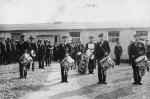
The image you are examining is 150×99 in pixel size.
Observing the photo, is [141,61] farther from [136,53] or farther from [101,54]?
→ [101,54]

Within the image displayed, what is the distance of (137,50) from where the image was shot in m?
10.6

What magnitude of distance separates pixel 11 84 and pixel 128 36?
15.4 m

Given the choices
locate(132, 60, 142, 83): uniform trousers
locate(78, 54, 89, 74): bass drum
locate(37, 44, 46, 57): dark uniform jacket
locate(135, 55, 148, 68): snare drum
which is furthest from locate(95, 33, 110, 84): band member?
locate(37, 44, 46, 57): dark uniform jacket

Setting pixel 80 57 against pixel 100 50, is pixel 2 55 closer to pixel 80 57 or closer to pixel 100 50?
pixel 80 57

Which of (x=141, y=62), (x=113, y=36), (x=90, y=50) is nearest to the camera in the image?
(x=141, y=62)

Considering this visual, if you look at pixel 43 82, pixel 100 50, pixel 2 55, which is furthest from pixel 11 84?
pixel 2 55

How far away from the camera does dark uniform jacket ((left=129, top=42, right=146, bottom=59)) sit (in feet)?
34.8

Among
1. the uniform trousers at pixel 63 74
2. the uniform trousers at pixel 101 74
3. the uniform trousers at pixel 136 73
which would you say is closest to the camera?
the uniform trousers at pixel 136 73

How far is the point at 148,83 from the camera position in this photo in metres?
11.0

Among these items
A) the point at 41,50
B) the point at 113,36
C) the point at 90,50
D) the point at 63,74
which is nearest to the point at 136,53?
the point at 63,74

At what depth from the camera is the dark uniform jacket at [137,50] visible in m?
10.6

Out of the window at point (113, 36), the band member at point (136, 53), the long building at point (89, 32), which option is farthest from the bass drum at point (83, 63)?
the window at point (113, 36)

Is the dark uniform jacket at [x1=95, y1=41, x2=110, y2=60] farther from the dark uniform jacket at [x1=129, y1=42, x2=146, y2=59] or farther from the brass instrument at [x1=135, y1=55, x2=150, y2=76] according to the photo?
the brass instrument at [x1=135, y1=55, x2=150, y2=76]

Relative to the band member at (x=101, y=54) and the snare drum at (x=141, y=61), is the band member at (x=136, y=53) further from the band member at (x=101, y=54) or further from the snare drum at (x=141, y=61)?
the band member at (x=101, y=54)
